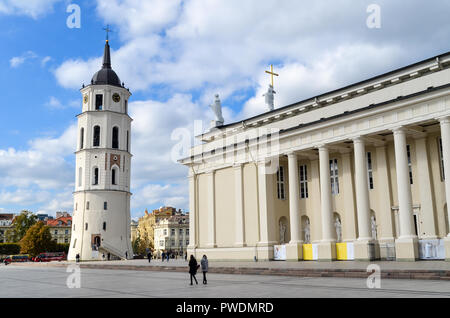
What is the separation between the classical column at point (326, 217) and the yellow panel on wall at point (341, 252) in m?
0.26

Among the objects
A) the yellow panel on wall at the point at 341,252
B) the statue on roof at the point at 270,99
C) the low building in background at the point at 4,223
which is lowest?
the yellow panel on wall at the point at 341,252

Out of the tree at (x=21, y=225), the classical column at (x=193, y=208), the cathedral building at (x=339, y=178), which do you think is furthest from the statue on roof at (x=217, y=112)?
the tree at (x=21, y=225)

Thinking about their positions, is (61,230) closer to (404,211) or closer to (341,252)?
(341,252)

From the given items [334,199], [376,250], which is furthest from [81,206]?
[376,250]

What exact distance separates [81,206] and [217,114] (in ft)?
112

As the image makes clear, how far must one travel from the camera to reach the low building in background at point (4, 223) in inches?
5840

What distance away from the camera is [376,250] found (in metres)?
28.9

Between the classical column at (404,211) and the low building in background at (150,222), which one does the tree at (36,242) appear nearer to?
the low building in background at (150,222)

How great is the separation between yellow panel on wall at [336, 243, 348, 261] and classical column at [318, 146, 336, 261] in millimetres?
261

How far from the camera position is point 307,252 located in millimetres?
32625
